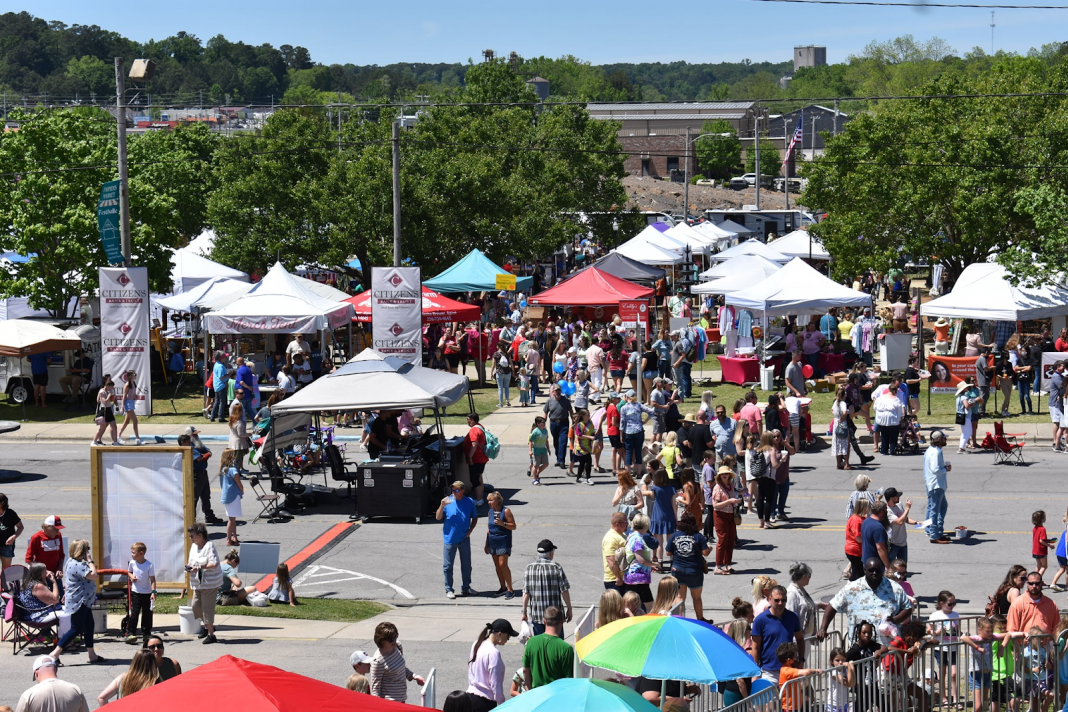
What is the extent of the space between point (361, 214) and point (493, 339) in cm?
800

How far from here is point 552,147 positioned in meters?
57.6

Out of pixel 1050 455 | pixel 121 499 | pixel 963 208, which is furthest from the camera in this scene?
pixel 963 208

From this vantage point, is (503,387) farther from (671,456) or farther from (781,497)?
(781,497)

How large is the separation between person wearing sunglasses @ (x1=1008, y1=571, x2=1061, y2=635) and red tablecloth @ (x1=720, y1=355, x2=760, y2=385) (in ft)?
63.7

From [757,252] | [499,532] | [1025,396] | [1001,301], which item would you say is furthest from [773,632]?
[757,252]

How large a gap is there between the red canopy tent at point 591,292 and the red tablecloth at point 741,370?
4021mm

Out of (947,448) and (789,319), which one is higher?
(789,319)

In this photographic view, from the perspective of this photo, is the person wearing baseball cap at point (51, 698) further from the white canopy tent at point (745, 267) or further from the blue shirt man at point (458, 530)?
the white canopy tent at point (745, 267)

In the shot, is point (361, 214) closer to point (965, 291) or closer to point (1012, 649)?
point (965, 291)

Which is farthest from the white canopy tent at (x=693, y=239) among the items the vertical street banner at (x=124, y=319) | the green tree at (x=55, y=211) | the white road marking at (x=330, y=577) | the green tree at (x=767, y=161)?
the green tree at (x=767, y=161)

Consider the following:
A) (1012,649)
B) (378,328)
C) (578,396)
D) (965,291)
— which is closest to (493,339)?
(378,328)

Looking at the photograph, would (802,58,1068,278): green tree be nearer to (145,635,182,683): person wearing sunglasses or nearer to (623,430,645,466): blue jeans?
(623,430,645,466): blue jeans

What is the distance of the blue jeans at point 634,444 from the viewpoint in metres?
22.4

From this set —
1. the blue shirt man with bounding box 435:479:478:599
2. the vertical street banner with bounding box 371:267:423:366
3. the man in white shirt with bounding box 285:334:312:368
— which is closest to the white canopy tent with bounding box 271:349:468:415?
the blue shirt man with bounding box 435:479:478:599
